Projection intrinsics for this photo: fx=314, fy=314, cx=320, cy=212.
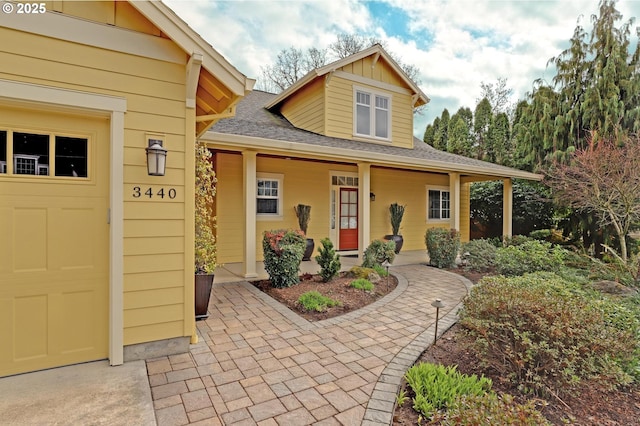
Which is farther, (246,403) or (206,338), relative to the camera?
(206,338)

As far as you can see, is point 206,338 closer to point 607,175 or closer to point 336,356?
point 336,356

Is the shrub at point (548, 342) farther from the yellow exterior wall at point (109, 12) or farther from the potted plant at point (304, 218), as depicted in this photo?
the potted plant at point (304, 218)

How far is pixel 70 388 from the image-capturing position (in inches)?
100

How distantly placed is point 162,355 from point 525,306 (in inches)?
138

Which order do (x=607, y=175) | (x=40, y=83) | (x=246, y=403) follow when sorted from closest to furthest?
1. (x=246, y=403)
2. (x=40, y=83)
3. (x=607, y=175)

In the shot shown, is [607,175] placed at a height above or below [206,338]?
above

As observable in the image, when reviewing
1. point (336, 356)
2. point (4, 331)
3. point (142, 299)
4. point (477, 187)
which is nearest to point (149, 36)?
point (142, 299)

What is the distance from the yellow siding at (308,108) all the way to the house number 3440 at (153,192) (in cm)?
628

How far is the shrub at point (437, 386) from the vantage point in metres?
2.36

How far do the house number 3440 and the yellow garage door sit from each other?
0.28m

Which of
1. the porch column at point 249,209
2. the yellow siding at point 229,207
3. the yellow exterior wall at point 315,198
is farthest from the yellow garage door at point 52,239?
the yellow siding at point 229,207

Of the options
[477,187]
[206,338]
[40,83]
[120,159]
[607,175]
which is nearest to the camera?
[40,83]

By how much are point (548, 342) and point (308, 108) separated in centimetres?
841

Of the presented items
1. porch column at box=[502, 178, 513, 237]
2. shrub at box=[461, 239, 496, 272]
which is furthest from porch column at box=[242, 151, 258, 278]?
porch column at box=[502, 178, 513, 237]
